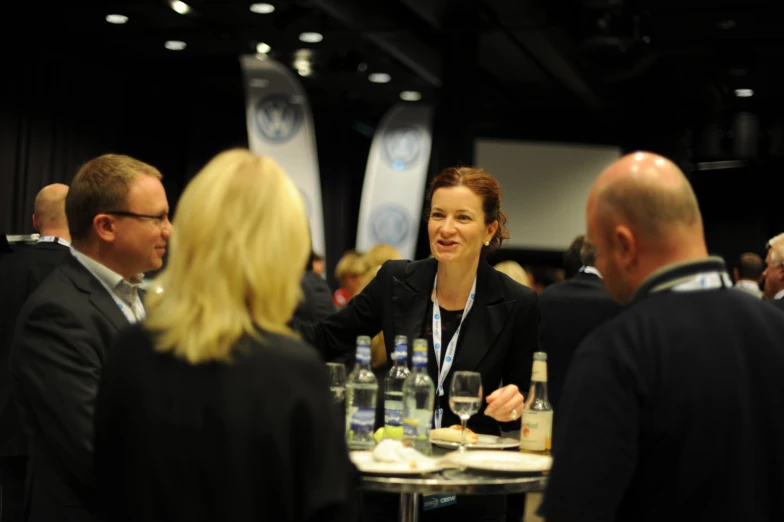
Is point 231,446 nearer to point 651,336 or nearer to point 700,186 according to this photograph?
point 651,336

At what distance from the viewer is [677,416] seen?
1535mm

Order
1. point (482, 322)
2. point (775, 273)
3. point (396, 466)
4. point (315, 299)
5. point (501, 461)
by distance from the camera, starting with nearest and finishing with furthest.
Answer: point (396, 466)
point (501, 461)
point (482, 322)
point (775, 273)
point (315, 299)

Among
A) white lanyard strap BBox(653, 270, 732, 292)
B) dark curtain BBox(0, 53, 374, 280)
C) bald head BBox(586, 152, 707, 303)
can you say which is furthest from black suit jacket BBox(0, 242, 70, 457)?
dark curtain BBox(0, 53, 374, 280)

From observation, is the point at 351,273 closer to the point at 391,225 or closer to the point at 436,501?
the point at 391,225

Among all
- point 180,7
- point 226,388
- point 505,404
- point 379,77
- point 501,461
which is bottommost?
point 501,461

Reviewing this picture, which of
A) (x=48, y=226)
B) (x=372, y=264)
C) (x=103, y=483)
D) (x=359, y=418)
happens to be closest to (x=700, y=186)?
(x=372, y=264)

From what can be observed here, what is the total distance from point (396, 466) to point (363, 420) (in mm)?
249

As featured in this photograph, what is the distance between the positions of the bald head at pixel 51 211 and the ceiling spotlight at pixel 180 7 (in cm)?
433

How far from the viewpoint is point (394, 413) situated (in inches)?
98.2

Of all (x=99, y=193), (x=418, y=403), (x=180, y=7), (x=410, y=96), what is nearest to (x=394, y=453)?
(x=418, y=403)

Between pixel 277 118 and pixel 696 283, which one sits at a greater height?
pixel 277 118

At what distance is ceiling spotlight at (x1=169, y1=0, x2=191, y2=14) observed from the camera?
26.6 ft

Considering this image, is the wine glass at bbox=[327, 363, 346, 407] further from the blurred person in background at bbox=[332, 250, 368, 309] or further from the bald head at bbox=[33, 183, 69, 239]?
the blurred person in background at bbox=[332, 250, 368, 309]

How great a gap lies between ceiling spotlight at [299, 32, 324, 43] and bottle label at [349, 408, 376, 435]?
23.0 feet
